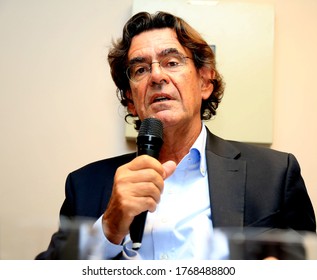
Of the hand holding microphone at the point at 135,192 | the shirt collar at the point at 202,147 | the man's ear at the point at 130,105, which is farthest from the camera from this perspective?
the man's ear at the point at 130,105

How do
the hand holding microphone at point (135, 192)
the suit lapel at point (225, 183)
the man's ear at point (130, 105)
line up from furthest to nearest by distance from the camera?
the man's ear at point (130, 105)
the suit lapel at point (225, 183)
the hand holding microphone at point (135, 192)

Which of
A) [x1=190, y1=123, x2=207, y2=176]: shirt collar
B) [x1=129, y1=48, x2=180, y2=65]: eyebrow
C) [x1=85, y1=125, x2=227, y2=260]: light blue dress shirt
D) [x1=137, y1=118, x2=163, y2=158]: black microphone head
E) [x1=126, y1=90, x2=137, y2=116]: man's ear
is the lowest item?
[x1=85, y1=125, x2=227, y2=260]: light blue dress shirt

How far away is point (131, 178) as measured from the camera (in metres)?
0.63

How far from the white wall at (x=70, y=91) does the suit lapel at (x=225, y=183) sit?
256 millimetres

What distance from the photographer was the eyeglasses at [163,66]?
100 centimetres

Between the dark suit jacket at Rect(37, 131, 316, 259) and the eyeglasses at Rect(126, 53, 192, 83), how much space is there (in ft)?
0.65

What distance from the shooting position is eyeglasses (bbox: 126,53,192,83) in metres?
1.00

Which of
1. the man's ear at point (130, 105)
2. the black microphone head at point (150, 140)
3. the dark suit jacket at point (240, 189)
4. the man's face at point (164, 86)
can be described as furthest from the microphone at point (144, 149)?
the man's ear at point (130, 105)

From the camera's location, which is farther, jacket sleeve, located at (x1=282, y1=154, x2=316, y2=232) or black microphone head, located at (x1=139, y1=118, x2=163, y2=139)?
jacket sleeve, located at (x1=282, y1=154, x2=316, y2=232)

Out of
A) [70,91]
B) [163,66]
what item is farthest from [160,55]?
[70,91]

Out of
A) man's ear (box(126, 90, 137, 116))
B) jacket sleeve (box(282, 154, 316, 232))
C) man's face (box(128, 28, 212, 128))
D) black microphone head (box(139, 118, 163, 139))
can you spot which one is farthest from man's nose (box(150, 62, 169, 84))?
jacket sleeve (box(282, 154, 316, 232))

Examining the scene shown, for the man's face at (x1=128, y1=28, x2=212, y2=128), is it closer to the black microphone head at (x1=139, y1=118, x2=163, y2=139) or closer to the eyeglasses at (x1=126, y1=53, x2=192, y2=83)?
the eyeglasses at (x1=126, y1=53, x2=192, y2=83)

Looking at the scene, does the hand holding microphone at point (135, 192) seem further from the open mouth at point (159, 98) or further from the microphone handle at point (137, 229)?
the open mouth at point (159, 98)

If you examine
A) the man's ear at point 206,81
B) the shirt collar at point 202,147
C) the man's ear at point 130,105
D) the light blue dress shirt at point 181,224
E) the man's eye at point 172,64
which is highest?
the man's eye at point 172,64
